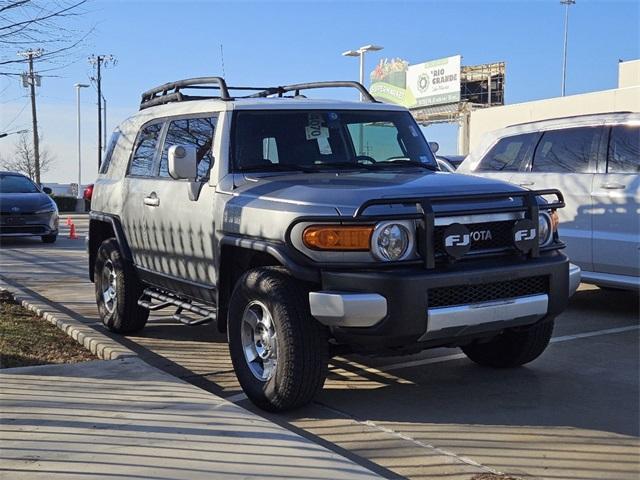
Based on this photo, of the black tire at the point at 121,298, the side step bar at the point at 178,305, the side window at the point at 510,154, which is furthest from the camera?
the side window at the point at 510,154

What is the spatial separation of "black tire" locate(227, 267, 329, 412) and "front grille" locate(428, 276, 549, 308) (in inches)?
29.2

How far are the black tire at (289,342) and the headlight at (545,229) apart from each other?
168 cm

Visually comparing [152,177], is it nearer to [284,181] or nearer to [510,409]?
[284,181]

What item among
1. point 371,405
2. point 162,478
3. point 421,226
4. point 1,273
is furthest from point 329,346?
point 1,273

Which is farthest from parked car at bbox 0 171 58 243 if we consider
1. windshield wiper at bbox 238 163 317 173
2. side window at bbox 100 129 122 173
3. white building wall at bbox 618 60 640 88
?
white building wall at bbox 618 60 640 88

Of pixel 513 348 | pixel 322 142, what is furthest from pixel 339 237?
pixel 513 348

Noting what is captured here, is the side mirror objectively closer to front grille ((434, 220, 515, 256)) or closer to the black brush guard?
the black brush guard

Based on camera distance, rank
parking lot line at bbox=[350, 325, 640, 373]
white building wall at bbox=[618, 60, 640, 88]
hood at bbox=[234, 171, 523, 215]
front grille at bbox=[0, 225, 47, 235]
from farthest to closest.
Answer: white building wall at bbox=[618, 60, 640, 88] < front grille at bbox=[0, 225, 47, 235] < parking lot line at bbox=[350, 325, 640, 373] < hood at bbox=[234, 171, 523, 215]

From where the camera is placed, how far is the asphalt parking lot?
13.5 ft

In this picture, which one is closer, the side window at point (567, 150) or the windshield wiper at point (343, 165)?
the windshield wiper at point (343, 165)

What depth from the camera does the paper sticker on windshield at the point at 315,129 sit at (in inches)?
237

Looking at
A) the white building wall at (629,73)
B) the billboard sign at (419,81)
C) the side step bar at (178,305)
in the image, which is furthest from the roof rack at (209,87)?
the billboard sign at (419,81)

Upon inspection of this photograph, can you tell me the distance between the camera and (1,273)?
473 inches

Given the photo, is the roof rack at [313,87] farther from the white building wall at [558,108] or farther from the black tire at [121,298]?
the white building wall at [558,108]
